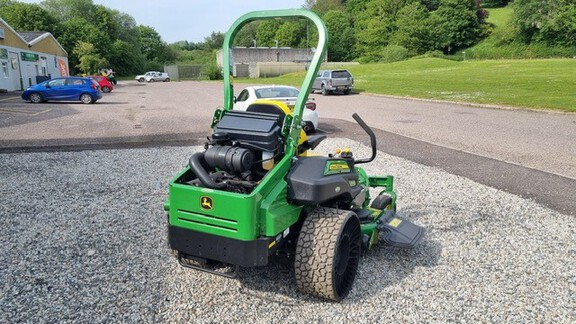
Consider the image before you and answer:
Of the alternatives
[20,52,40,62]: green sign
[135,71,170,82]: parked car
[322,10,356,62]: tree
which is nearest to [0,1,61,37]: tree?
[135,71,170,82]: parked car

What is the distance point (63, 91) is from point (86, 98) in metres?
1.21

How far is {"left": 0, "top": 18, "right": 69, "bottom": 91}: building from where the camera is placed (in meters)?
32.4

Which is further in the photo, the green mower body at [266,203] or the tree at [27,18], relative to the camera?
the tree at [27,18]

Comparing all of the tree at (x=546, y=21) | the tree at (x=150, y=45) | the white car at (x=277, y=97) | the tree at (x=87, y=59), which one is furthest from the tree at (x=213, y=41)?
the white car at (x=277, y=97)

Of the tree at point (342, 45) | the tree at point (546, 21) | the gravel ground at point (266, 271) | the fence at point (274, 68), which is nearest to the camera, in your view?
the gravel ground at point (266, 271)

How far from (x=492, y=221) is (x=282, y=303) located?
11.3ft

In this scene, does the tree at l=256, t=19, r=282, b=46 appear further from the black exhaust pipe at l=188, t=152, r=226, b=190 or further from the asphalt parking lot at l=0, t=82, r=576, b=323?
the black exhaust pipe at l=188, t=152, r=226, b=190

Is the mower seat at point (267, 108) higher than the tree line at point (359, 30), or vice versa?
the tree line at point (359, 30)

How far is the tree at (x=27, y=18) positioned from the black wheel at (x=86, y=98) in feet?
194

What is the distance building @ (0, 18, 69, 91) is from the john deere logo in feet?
116

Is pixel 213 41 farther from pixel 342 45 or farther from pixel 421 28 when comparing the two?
pixel 421 28

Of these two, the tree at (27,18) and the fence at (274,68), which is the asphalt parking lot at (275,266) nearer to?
the fence at (274,68)

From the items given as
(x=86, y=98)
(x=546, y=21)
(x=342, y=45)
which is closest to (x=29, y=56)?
(x=86, y=98)

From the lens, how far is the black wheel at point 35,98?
76.5 ft
